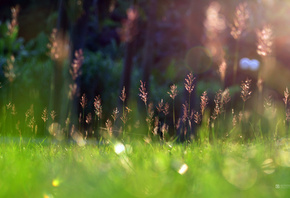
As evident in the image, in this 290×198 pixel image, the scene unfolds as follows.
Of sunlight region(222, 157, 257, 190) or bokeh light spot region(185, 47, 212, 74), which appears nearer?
sunlight region(222, 157, 257, 190)

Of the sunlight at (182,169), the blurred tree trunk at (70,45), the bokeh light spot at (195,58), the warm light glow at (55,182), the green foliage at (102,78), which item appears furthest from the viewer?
the green foliage at (102,78)

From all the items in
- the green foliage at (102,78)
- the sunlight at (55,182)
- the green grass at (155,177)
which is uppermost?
the green foliage at (102,78)

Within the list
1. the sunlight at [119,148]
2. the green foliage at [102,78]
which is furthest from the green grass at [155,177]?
the green foliage at [102,78]

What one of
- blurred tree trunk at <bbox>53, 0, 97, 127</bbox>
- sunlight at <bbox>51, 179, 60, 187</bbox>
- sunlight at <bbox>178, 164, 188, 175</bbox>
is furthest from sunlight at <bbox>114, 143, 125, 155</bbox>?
blurred tree trunk at <bbox>53, 0, 97, 127</bbox>

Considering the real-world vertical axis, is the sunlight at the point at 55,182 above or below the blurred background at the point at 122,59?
below

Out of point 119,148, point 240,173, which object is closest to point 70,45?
point 119,148

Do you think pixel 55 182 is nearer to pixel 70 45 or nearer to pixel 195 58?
pixel 195 58

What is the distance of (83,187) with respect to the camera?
108 inches

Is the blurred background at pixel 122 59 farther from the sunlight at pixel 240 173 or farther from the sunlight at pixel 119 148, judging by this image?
the sunlight at pixel 240 173

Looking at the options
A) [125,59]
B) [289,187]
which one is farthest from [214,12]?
[125,59]

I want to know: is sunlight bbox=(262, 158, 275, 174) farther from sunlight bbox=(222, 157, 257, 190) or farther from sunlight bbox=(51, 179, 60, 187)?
sunlight bbox=(51, 179, 60, 187)

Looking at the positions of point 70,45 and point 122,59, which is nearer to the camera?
point 70,45

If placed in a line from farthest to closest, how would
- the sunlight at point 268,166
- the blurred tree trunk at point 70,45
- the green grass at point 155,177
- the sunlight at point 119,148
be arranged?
the blurred tree trunk at point 70,45 → the sunlight at point 119,148 → the sunlight at point 268,166 → the green grass at point 155,177

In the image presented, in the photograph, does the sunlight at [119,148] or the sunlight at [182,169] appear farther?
the sunlight at [119,148]
